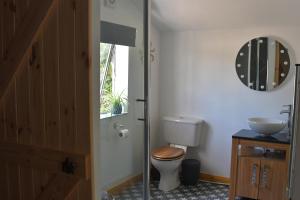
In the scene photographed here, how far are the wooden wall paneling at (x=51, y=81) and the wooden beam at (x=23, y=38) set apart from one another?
0.05m

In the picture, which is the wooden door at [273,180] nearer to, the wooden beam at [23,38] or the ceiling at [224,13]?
the ceiling at [224,13]

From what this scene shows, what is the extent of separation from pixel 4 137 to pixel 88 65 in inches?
31.8

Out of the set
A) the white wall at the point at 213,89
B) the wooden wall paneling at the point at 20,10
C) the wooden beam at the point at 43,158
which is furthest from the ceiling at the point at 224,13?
the wooden beam at the point at 43,158

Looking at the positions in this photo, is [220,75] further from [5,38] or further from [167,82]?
[5,38]

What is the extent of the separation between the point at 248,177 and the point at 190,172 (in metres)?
0.79

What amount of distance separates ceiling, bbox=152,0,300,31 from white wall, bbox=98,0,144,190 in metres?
1.21

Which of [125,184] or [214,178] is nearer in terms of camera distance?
[125,184]

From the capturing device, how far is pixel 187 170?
3904mm

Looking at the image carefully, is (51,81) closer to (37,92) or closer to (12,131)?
(37,92)

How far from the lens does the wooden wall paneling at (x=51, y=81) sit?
163 cm

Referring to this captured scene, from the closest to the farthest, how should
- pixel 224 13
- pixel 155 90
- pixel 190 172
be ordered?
pixel 224 13 < pixel 190 172 < pixel 155 90

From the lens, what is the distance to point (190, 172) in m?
3.90

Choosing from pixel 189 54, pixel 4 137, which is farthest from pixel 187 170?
pixel 4 137

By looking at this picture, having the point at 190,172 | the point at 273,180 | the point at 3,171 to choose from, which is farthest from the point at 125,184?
the point at 273,180
